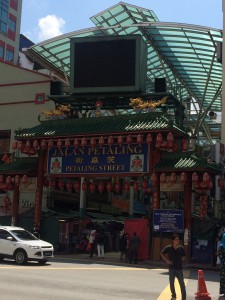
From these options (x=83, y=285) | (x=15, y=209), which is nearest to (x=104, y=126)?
(x=15, y=209)

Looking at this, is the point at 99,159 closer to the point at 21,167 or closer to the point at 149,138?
the point at 149,138

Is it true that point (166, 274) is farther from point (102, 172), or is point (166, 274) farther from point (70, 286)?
point (102, 172)

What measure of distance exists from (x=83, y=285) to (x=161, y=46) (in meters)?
27.7

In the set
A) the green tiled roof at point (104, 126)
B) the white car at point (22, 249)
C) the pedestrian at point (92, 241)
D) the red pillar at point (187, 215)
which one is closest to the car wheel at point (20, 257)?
the white car at point (22, 249)

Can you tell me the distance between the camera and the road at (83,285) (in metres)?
12.6

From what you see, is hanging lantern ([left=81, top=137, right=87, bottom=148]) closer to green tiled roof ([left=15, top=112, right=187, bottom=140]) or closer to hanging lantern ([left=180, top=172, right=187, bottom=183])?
green tiled roof ([left=15, top=112, right=187, bottom=140])

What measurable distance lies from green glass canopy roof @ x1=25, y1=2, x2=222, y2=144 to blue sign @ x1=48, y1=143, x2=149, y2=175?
10.2 metres

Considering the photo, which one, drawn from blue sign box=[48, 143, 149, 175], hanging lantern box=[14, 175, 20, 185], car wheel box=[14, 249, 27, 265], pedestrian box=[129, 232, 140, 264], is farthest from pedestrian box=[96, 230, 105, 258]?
hanging lantern box=[14, 175, 20, 185]

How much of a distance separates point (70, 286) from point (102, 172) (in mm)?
14338

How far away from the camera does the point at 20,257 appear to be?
821 inches

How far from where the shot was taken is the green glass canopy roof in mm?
35531

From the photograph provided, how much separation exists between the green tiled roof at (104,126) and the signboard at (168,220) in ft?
14.0

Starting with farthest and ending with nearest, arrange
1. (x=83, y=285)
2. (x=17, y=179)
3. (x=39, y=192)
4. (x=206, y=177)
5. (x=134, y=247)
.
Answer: (x=17, y=179) → (x=39, y=192) → (x=134, y=247) → (x=206, y=177) → (x=83, y=285)

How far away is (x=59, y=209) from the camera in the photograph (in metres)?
37.0
